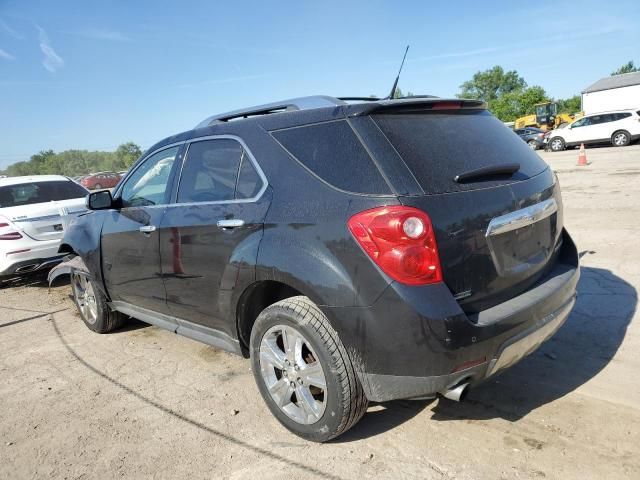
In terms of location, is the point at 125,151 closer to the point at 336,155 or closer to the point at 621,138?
the point at 621,138

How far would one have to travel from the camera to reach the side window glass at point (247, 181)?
293 cm

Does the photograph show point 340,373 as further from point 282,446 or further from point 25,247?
point 25,247

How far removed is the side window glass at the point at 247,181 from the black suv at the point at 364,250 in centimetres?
A: 1

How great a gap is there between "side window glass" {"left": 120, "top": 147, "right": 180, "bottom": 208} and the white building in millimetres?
54351

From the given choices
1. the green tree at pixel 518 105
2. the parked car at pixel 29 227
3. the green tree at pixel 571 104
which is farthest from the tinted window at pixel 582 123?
the green tree at pixel 571 104

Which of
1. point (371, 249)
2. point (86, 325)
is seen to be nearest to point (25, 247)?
point (86, 325)

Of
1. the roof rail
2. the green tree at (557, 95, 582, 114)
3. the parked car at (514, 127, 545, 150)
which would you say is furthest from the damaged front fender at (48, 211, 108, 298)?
the green tree at (557, 95, 582, 114)

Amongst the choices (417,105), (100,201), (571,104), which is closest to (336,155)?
(417,105)

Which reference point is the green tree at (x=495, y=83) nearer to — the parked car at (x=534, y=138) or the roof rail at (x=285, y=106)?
the parked car at (x=534, y=138)

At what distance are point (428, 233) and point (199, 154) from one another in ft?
6.22

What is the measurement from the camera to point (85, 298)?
5062 mm

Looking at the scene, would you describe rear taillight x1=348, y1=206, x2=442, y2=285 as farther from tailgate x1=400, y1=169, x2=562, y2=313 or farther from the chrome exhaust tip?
the chrome exhaust tip

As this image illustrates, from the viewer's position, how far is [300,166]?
107 inches

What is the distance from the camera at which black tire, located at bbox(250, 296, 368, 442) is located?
249 centimetres
